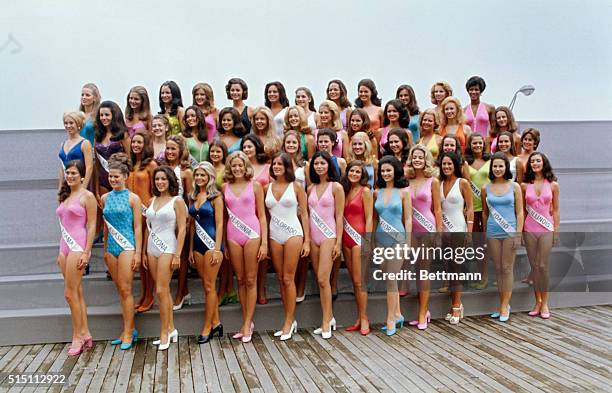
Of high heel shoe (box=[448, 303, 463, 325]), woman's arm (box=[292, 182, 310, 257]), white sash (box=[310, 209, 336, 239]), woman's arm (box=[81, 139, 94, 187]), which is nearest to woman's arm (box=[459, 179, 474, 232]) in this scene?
high heel shoe (box=[448, 303, 463, 325])

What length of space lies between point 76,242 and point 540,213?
4.15 meters

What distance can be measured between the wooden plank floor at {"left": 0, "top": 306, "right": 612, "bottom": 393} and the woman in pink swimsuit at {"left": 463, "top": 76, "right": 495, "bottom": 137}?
7.26ft

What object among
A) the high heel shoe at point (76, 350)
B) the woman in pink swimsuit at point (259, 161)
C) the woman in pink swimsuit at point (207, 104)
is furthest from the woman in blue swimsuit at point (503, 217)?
the high heel shoe at point (76, 350)

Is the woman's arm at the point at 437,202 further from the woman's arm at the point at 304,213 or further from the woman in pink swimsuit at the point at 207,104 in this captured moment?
the woman in pink swimsuit at the point at 207,104

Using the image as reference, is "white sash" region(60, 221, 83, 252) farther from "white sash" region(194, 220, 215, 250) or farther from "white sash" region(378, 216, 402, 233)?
"white sash" region(378, 216, 402, 233)

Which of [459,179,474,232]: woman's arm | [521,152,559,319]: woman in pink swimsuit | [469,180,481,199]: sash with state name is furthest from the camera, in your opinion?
[469,180,481,199]: sash with state name

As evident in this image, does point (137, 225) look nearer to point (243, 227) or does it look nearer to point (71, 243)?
point (71, 243)

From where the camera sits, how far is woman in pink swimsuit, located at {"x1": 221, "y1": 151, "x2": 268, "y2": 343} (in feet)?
15.6

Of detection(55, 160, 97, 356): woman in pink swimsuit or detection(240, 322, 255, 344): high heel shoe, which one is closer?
detection(55, 160, 97, 356): woman in pink swimsuit

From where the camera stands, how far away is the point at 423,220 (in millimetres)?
5199

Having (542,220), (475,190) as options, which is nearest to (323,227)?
(475,190)

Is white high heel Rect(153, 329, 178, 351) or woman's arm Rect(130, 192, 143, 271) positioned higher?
woman's arm Rect(130, 192, 143, 271)

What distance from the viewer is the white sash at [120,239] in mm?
4590

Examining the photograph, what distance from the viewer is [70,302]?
15.1ft
